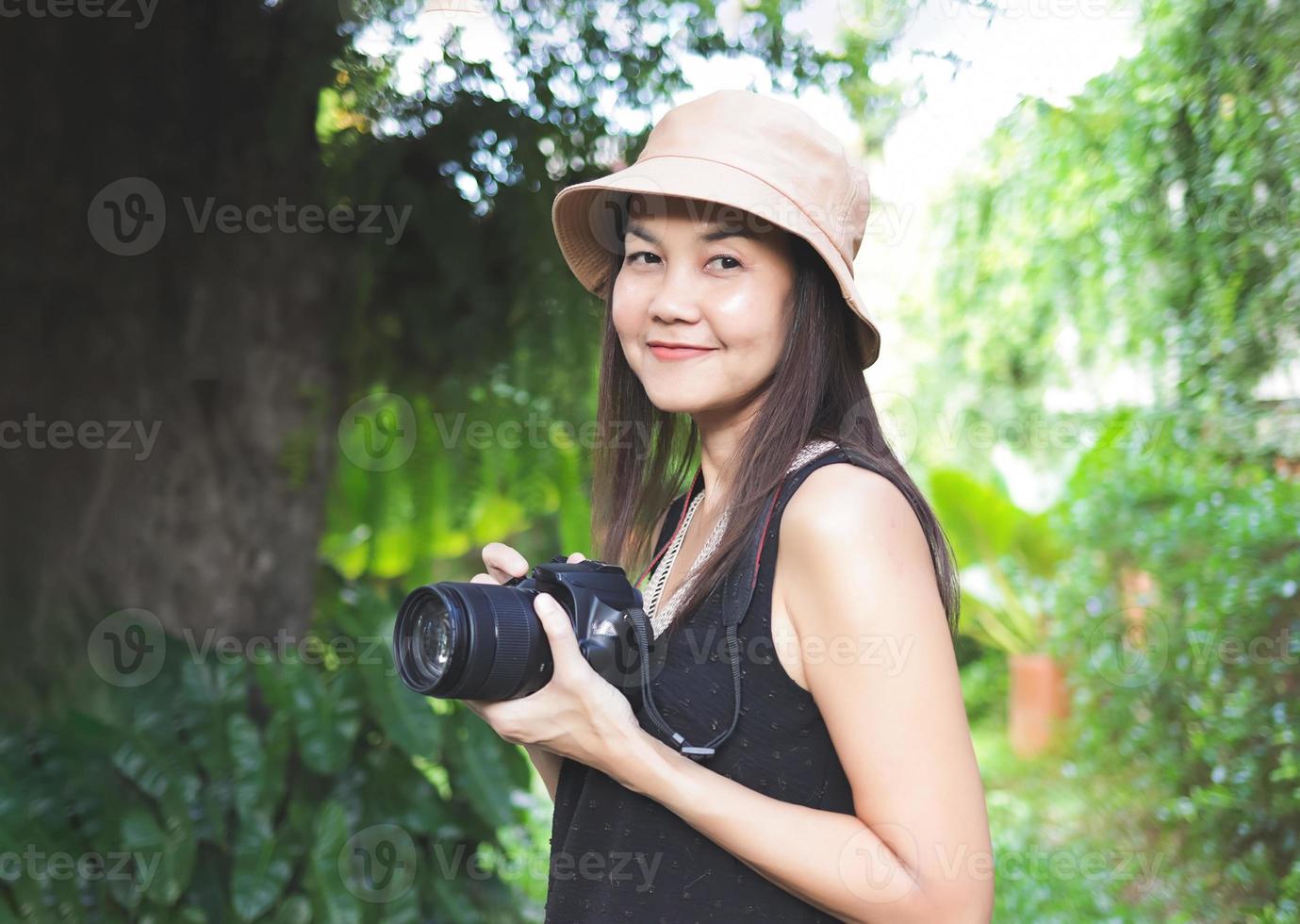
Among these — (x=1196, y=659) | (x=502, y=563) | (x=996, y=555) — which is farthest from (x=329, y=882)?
(x=996, y=555)

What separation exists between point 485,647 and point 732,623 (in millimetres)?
241

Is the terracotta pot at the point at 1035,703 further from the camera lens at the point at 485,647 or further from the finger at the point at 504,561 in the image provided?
the camera lens at the point at 485,647

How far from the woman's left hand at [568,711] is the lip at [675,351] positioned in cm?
31

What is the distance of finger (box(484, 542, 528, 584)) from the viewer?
1.32 m

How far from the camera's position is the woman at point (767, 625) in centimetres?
105

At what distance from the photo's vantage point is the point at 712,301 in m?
1.26

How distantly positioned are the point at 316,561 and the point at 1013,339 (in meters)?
4.69

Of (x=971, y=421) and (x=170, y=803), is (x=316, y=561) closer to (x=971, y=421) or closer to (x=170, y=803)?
(x=170, y=803)

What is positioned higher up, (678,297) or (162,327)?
(162,327)

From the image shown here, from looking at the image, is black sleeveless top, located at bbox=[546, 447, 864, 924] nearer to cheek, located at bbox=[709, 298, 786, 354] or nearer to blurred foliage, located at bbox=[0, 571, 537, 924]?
cheek, located at bbox=[709, 298, 786, 354]

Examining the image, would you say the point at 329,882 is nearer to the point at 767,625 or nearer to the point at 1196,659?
the point at 767,625

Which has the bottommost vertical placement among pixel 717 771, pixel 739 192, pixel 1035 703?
pixel 1035 703

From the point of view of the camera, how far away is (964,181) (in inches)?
253

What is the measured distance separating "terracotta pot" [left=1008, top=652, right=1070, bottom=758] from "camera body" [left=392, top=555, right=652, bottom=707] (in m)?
5.30
